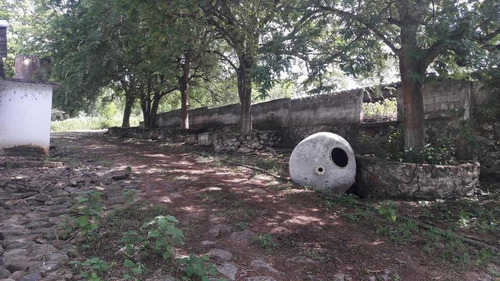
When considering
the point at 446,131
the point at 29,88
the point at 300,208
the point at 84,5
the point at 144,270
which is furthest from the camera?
the point at 84,5

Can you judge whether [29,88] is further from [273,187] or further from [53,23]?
[273,187]

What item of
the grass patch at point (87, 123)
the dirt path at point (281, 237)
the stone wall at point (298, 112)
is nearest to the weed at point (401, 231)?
the dirt path at point (281, 237)

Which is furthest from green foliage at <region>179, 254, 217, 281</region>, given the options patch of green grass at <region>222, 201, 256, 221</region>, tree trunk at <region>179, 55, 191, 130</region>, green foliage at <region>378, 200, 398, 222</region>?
tree trunk at <region>179, 55, 191, 130</region>

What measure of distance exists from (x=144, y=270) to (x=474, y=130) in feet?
23.9

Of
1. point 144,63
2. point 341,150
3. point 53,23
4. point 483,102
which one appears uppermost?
point 53,23

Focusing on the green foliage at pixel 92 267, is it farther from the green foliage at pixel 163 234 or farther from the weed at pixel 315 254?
the weed at pixel 315 254

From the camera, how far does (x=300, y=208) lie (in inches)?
223

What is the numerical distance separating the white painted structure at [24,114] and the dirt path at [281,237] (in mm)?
4371

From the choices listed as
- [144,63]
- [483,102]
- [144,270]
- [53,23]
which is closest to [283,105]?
[144,63]

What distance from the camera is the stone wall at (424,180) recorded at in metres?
6.35

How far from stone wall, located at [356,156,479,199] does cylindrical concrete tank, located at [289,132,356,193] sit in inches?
23.2

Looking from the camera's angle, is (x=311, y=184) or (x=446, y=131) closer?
(x=311, y=184)

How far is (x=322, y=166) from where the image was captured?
6.70 m

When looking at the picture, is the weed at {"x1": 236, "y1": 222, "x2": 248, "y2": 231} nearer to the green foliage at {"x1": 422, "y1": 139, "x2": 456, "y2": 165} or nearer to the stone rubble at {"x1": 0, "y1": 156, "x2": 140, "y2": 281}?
the stone rubble at {"x1": 0, "y1": 156, "x2": 140, "y2": 281}
